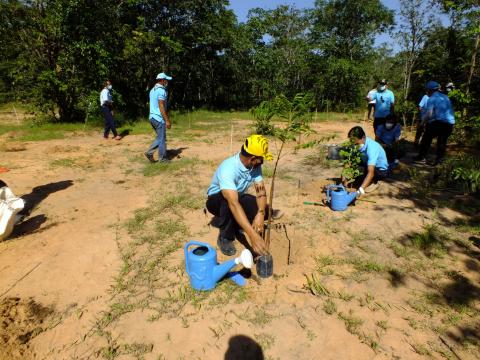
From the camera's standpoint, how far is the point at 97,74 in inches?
424

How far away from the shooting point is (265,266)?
2775 mm

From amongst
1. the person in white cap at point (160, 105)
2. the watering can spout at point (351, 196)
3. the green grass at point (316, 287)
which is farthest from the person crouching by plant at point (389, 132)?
the person in white cap at point (160, 105)

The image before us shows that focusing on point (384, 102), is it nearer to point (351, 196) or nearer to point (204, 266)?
point (351, 196)

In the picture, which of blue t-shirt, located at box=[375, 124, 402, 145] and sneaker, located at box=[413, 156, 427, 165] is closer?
blue t-shirt, located at box=[375, 124, 402, 145]

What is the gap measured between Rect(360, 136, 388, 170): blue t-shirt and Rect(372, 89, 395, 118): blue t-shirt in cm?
224

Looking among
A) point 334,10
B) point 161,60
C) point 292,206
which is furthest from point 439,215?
point 334,10

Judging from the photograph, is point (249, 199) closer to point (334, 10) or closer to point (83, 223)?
point (83, 223)

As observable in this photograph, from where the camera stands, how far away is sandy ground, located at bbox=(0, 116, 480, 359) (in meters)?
2.26

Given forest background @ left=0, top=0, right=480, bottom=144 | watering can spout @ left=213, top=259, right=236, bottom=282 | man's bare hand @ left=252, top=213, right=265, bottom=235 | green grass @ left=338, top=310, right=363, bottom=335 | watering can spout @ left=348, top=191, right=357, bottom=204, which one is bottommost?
green grass @ left=338, top=310, right=363, bottom=335

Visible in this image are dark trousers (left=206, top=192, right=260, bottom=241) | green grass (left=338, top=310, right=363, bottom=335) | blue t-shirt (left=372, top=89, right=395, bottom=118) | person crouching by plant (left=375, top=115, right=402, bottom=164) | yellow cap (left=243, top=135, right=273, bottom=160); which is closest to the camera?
green grass (left=338, top=310, right=363, bottom=335)

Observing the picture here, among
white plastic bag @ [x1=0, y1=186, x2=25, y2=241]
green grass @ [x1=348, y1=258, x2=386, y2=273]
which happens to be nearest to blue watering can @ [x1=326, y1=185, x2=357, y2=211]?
green grass @ [x1=348, y1=258, x2=386, y2=273]

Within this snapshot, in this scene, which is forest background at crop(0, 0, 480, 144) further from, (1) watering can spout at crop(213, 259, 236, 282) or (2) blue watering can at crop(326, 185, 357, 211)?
(1) watering can spout at crop(213, 259, 236, 282)

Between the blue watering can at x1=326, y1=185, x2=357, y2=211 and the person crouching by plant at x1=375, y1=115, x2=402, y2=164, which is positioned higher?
the person crouching by plant at x1=375, y1=115, x2=402, y2=164

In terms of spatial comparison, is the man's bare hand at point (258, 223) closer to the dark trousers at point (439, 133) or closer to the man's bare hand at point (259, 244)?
the man's bare hand at point (259, 244)
